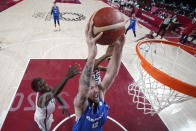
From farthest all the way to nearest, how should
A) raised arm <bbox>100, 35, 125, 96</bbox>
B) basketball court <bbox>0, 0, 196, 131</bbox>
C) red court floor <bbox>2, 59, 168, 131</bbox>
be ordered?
basketball court <bbox>0, 0, 196, 131</bbox> → red court floor <bbox>2, 59, 168, 131</bbox> → raised arm <bbox>100, 35, 125, 96</bbox>

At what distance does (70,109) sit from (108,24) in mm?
2640

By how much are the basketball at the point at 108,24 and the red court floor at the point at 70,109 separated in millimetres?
2386

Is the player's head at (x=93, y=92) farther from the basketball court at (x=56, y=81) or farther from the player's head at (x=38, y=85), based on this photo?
the basketball court at (x=56, y=81)

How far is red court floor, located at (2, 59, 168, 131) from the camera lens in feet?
9.69

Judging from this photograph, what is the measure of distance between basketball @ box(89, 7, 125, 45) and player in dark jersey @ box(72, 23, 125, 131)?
87mm

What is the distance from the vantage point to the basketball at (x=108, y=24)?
1306mm

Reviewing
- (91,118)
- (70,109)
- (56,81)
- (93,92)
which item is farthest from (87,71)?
(56,81)

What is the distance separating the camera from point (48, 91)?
1876 millimetres

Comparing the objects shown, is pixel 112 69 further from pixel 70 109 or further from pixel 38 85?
pixel 70 109

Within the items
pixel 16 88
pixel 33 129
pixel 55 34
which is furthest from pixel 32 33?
pixel 33 129

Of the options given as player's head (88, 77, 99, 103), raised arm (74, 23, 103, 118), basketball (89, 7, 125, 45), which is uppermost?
basketball (89, 7, 125, 45)

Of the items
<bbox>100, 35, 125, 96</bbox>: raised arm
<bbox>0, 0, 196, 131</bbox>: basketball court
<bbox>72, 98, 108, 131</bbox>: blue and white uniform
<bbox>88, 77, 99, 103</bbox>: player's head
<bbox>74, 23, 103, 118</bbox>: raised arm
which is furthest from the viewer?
<bbox>0, 0, 196, 131</bbox>: basketball court

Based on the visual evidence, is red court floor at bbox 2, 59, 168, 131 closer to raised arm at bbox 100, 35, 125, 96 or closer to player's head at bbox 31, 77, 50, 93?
player's head at bbox 31, 77, 50, 93

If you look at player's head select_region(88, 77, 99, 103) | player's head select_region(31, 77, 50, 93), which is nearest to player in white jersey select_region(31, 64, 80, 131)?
player's head select_region(31, 77, 50, 93)
